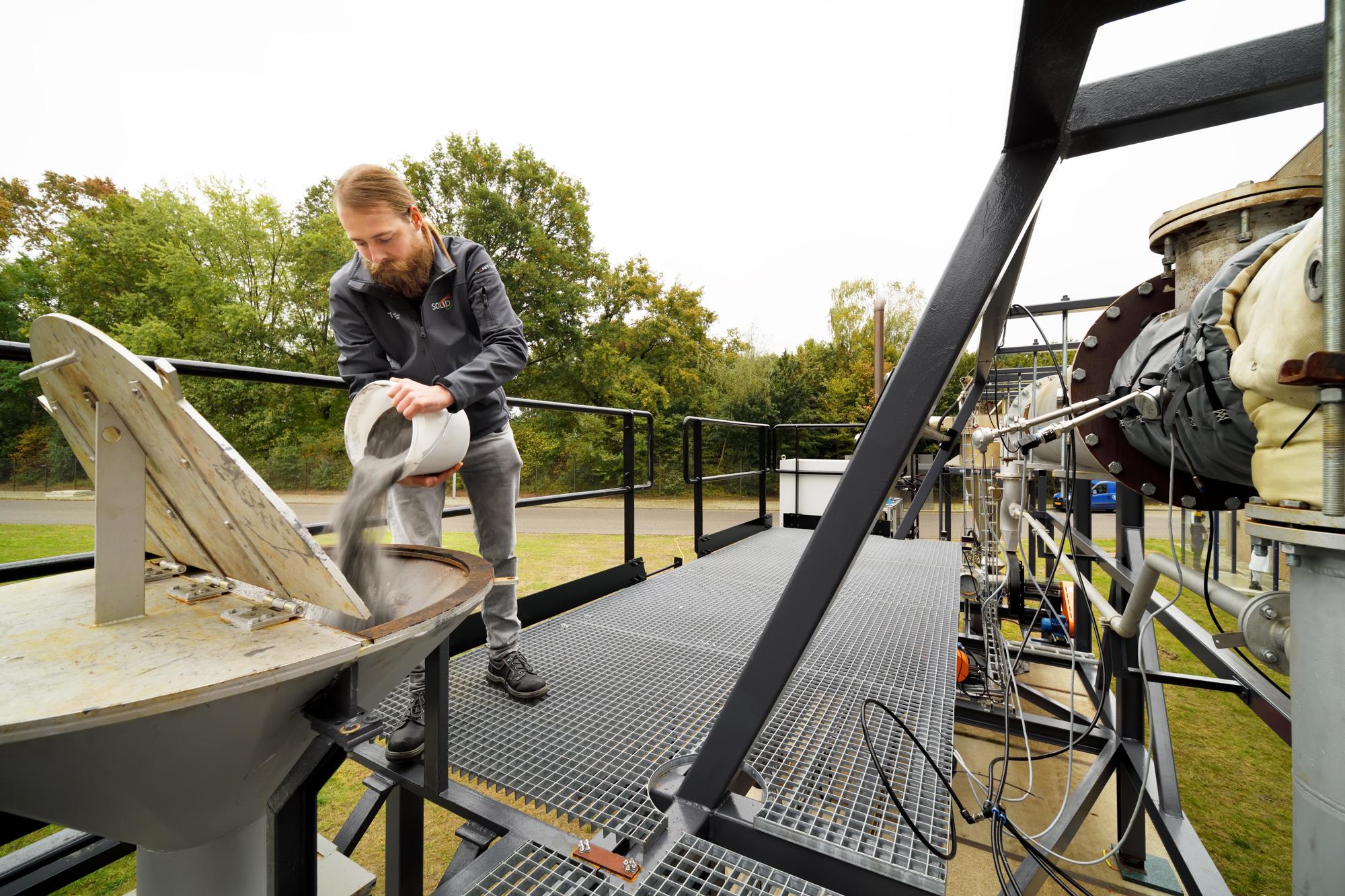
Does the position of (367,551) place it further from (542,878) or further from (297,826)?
(542,878)

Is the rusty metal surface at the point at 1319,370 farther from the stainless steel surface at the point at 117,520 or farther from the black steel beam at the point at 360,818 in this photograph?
the black steel beam at the point at 360,818

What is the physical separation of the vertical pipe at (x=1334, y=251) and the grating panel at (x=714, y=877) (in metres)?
0.83

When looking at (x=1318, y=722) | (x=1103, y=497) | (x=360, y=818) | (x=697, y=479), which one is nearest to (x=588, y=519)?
(x=697, y=479)

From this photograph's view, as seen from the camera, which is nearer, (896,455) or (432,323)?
(896,455)

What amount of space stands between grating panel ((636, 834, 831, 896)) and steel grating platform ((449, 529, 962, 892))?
0.08m

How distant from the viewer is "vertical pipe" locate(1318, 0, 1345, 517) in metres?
0.45

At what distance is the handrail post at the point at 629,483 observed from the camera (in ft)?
9.18

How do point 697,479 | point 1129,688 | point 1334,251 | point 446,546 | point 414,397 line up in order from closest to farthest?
point 1334,251
point 414,397
point 1129,688
point 446,546
point 697,479

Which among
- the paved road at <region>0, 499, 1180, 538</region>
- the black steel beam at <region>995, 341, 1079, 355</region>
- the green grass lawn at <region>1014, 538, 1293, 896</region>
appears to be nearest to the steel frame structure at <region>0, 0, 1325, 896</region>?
the green grass lawn at <region>1014, 538, 1293, 896</region>

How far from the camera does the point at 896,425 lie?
2.88 ft

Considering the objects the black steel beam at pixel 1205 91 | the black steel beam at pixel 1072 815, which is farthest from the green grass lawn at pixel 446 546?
the black steel beam at pixel 1205 91

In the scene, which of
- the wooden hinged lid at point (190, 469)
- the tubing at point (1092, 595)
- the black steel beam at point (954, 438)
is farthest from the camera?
the black steel beam at point (954, 438)

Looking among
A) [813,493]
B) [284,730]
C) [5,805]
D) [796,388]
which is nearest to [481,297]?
[284,730]

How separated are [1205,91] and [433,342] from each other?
161 cm
